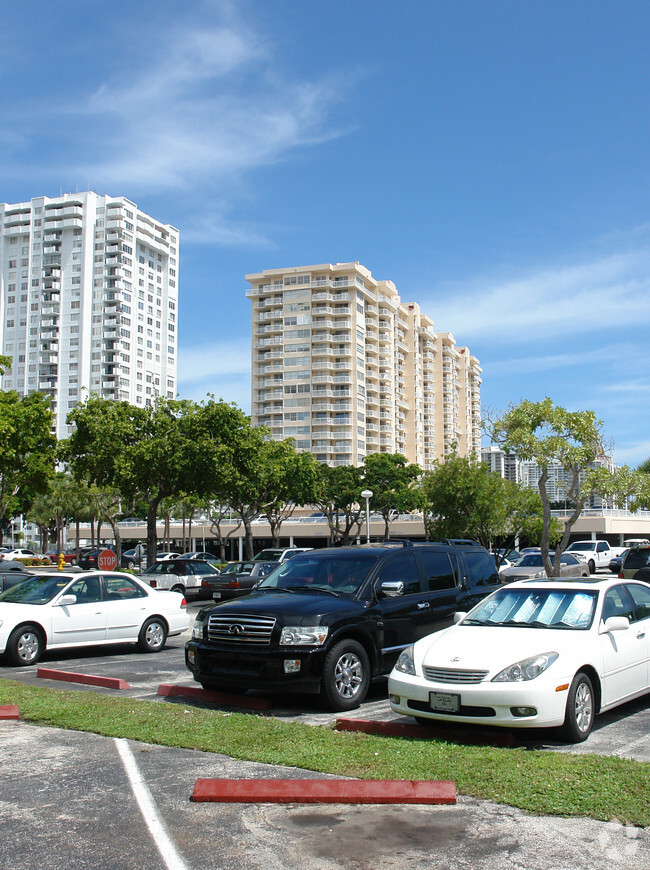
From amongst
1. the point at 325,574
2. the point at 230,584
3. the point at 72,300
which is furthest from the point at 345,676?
the point at 72,300

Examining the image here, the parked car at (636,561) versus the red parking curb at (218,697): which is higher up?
the parked car at (636,561)

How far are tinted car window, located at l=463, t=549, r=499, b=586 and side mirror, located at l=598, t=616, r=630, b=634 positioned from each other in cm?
378

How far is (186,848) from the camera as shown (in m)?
4.73

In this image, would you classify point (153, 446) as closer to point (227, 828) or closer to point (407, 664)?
point (407, 664)

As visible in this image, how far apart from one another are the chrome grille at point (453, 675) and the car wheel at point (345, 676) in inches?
62.4

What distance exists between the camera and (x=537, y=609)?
8.55 meters

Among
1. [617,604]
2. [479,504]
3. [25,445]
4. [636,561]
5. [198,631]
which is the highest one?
[25,445]

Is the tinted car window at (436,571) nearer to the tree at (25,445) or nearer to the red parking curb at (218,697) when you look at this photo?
the red parking curb at (218,697)

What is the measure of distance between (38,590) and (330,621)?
696cm

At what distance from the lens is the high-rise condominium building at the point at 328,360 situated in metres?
110

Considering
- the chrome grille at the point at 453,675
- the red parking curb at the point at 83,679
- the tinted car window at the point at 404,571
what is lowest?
the red parking curb at the point at 83,679

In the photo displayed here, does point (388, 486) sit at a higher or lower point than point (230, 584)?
higher

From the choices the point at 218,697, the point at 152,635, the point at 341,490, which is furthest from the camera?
the point at 341,490

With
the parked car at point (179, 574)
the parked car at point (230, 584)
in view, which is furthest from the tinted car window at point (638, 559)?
the parked car at point (179, 574)
